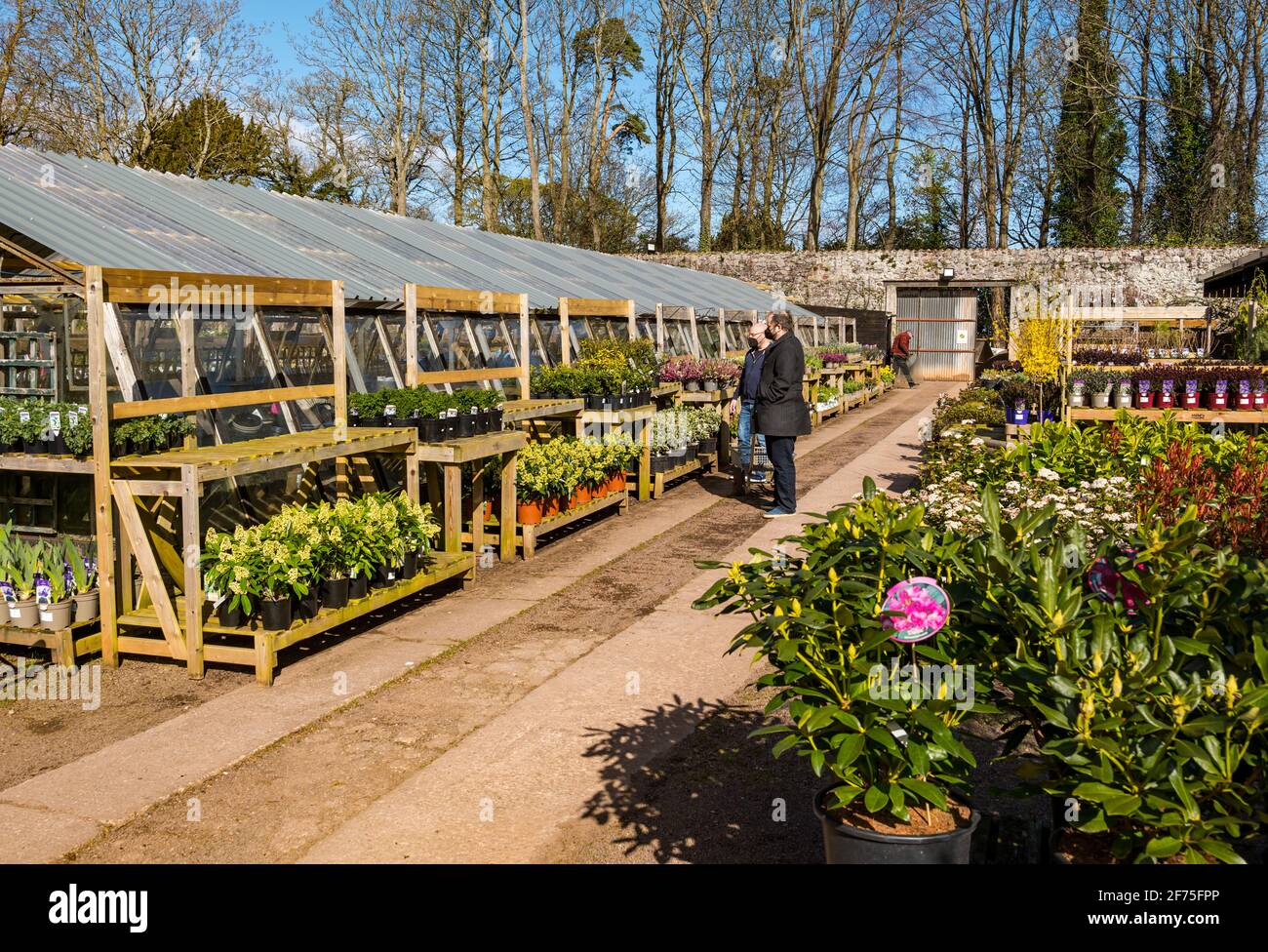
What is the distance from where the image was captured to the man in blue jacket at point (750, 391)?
10039 millimetres

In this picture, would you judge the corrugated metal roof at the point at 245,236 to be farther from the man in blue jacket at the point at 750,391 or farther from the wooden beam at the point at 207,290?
the man in blue jacket at the point at 750,391

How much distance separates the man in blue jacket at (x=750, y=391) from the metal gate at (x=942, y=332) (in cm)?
2030

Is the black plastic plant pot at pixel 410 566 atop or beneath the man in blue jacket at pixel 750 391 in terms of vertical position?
beneath

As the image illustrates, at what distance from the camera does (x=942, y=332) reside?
99.5 feet

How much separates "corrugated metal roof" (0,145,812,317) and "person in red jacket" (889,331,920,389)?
578 inches

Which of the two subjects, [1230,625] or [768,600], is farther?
[768,600]

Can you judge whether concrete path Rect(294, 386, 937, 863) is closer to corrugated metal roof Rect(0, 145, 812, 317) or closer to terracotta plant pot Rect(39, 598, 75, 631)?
terracotta plant pot Rect(39, 598, 75, 631)

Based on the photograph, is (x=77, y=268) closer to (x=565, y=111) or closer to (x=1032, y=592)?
(x=1032, y=592)

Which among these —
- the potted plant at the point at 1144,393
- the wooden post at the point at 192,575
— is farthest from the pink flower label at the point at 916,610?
the potted plant at the point at 1144,393

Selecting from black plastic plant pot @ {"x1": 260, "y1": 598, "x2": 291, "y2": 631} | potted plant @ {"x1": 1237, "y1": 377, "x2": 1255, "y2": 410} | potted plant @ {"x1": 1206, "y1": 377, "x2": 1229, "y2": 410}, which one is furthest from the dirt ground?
potted plant @ {"x1": 1237, "y1": 377, "x2": 1255, "y2": 410}

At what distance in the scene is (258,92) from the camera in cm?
2841

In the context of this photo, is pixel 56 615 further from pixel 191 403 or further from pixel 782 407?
pixel 782 407
